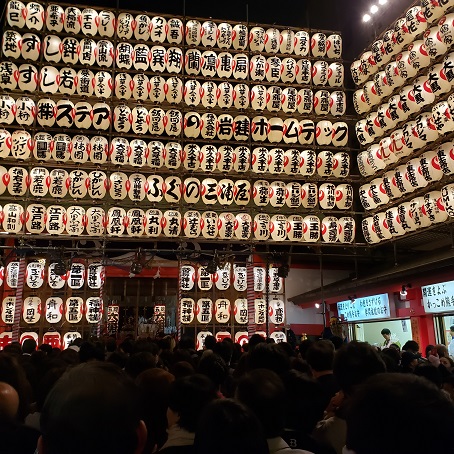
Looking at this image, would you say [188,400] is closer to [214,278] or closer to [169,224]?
[169,224]

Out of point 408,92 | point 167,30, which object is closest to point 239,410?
point 408,92

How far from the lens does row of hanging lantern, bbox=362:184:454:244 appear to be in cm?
1124

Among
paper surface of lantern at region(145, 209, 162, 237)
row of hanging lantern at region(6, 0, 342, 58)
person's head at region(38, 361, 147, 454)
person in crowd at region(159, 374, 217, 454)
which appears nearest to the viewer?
person's head at region(38, 361, 147, 454)

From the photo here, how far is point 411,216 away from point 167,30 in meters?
9.82

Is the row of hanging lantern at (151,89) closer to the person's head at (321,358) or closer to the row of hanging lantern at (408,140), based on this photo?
the row of hanging lantern at (408,140)

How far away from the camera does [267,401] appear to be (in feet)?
6.87

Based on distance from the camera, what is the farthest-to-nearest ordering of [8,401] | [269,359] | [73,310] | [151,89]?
[151,89] < [73,310] < [269,359] < [8,401]

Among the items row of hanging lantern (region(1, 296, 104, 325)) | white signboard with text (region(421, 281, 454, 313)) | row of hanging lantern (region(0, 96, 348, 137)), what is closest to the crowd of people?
white signboard with text (region(421, 281, 454, 313))

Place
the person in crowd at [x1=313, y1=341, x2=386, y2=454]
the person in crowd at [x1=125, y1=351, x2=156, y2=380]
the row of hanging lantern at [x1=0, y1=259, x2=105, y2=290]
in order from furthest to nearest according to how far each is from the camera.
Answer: the row of hanging lantern at [x1=0, y1=259, x2=105, y2=290] → the person in crowd at [x1=125, y1=351, x2=156, y2=380] → the person in crowd at [x1=313, y1=341, x2=386, y2=454]

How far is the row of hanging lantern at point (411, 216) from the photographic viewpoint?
11242mm

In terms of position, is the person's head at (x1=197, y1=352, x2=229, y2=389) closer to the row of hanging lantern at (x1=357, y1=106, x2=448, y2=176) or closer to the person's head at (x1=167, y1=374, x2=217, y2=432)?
Result: the person's head at (x1=167, y1=374, x2=217, y2=432)

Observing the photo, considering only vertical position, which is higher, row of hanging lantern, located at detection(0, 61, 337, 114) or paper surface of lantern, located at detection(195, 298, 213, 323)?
row of hanging lantern, located at detection(0, 61, 337, 114)

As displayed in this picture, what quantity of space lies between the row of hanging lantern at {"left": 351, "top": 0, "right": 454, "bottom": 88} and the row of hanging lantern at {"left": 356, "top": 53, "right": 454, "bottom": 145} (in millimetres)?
518

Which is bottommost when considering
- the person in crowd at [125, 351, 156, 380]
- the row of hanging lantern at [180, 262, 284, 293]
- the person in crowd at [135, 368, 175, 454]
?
the person in crowd at [135, 368, 175, 454]
